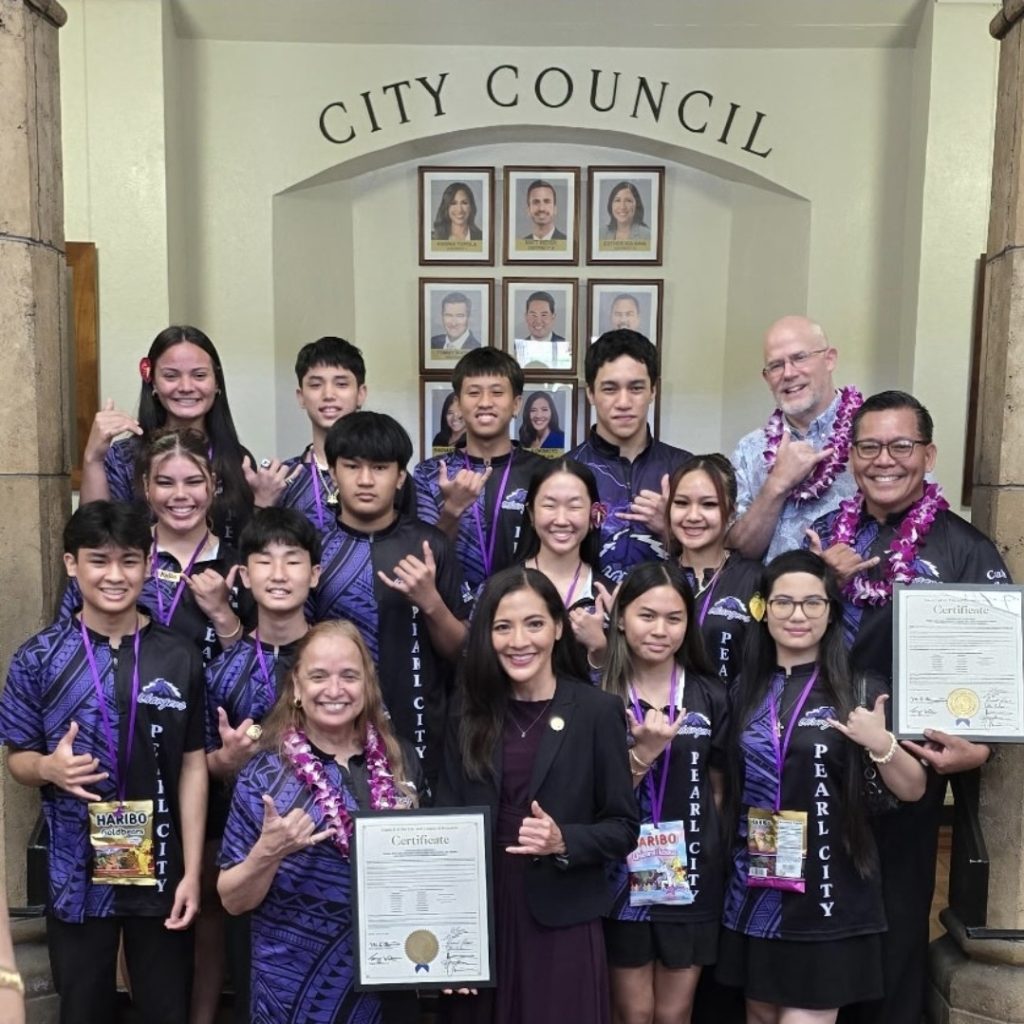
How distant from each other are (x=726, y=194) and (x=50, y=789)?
16.1 ft

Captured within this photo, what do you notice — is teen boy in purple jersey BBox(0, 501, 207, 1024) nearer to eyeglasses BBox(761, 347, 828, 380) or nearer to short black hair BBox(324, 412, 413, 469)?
short black hair BBox(324, 412, 413, 469)

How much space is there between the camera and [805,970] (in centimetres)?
256

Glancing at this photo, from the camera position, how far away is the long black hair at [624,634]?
265cm

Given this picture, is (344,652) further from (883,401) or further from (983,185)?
(983,185)

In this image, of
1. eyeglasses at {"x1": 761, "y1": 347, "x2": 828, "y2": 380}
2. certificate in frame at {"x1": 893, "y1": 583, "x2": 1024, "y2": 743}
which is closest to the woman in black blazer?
certificate in frame at {"x1": 893, "y1": 583, "x2": 1024, "y2": 743}

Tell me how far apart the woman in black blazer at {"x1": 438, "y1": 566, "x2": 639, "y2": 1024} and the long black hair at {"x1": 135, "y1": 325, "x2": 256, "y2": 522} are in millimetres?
1143

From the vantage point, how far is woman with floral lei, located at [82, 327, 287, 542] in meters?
Result: 3.27

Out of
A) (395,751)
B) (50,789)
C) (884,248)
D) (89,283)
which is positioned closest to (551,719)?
(395,751)

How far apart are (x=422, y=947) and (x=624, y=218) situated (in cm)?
476

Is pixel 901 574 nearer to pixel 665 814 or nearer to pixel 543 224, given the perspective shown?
pixel 665 814

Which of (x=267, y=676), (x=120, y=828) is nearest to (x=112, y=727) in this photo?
(x=120, y=828)

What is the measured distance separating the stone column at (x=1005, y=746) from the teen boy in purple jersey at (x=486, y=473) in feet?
4.41

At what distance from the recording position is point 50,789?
2.62 meters

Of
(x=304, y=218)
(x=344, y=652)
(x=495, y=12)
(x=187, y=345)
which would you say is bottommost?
(x=344, y=652)
